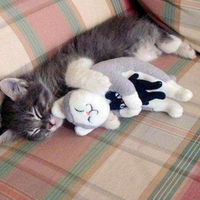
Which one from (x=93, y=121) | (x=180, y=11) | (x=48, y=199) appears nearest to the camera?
(x=48, y=199)

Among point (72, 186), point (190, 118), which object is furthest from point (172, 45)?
point (72, 186)

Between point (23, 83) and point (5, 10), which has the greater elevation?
point (5, 10)

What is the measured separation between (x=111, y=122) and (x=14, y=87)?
0.35 metres

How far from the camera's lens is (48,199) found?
Answer: 89 cm

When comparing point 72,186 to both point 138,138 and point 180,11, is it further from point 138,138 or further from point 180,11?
point 180,11

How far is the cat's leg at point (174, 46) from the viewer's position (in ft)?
4.42

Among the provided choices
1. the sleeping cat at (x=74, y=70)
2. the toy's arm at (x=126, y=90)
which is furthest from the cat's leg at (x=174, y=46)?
the toy's arm at (x=126, y=90)

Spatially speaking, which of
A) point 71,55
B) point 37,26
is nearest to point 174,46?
Result: point 71,55

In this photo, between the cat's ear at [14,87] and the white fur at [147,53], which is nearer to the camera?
the cat's ear at [14,87]

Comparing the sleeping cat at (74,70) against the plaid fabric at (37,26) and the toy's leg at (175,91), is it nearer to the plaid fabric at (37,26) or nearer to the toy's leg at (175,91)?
the plaid fabric at (37,26)

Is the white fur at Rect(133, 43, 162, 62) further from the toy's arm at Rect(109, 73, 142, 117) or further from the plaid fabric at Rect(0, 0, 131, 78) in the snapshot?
the toy's arm at Rect(109, 73, 142, 117)

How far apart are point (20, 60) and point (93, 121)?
1.20 ft

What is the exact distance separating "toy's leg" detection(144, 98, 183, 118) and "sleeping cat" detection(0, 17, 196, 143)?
19cm

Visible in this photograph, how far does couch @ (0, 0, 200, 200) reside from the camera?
0.90 metres
